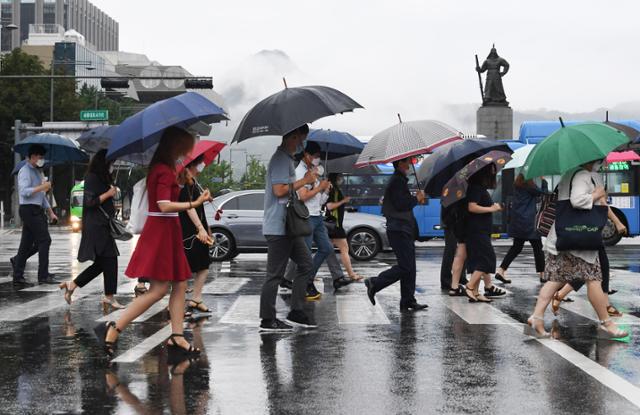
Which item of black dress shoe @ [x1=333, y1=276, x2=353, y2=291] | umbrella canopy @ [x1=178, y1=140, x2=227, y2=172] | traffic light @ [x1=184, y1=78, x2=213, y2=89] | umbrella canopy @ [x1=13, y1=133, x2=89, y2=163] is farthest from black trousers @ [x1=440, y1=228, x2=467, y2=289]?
traffic light @ [x1=184, y1=78, x2=213, y2=89]

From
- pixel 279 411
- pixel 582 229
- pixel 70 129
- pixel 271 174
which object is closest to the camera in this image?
pixel 279 411

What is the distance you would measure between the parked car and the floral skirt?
11.7m

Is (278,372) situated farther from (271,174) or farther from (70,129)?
(70,129)

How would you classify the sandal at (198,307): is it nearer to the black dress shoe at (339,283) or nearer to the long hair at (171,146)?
the black dress shoe at (339,283)

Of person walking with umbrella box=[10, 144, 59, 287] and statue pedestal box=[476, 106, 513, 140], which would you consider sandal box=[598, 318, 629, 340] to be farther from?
statue pedestal box=[476, 106, 513, 140]

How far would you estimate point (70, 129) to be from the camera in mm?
44500

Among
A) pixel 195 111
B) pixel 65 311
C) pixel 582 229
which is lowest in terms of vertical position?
pixel 65 311

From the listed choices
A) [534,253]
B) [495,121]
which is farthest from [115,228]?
[495,121]

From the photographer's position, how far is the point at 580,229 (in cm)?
838

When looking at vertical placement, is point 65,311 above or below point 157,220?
below

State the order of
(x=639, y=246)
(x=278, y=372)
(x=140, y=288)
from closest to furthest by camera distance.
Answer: (x=278, y=372) < (x=140, y=288) < (x=639, y=246)

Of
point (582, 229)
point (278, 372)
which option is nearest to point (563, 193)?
point (582, 229)

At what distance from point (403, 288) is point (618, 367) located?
3775mm

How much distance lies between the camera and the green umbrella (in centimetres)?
808
